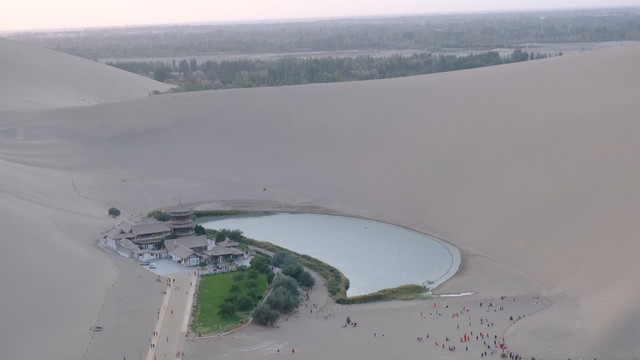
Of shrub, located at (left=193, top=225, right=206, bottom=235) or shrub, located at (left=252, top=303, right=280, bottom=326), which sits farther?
shrub, located at (left=193, top=225, right=206, bottom=235)

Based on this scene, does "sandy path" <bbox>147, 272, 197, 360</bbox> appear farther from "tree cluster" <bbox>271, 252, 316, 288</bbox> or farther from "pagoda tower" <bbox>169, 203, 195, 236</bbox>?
"pagoda tower" <bbox>169, 203, 195, 236</bbox>

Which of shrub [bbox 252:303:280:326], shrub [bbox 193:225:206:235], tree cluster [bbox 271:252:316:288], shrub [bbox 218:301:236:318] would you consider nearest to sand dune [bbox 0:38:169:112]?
shrub [bbox 193:225:206:235]

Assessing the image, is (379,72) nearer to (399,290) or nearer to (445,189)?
(445,189)

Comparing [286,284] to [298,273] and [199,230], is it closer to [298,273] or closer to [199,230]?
[298,273]

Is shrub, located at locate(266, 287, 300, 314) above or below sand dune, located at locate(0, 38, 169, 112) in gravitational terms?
below

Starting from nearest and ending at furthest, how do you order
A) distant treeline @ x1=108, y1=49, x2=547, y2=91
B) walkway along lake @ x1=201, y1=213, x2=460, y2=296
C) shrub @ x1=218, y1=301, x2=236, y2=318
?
shrub @ x1=218, y1=301, x2=236, y2=318 < walkway along lake @ x1=201, y1=213, x2=460, y2=296 < distant treeline @ x1=108, y1=49, x2=547, y2=91

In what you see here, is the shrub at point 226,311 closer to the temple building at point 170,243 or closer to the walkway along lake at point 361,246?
the walkway along lake at point 361,246

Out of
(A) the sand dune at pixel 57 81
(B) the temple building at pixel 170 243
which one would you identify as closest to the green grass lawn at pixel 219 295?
(B) the temple building at pixel 170 243
